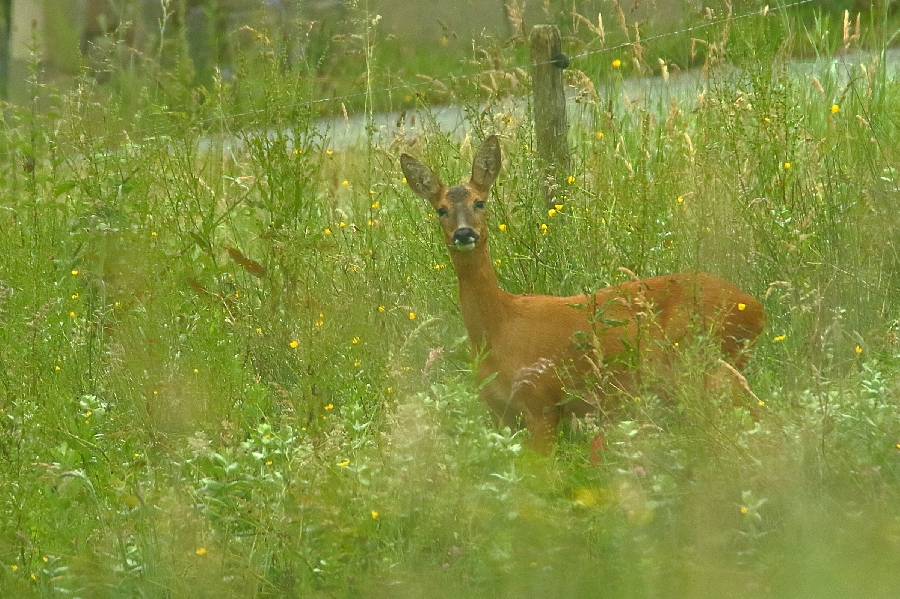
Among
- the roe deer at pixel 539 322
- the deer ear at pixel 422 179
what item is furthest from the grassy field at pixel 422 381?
the deer ear at pixel 422 179

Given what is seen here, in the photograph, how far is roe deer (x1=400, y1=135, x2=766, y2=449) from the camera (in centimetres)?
469

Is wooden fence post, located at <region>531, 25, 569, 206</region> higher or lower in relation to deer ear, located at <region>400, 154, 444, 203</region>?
higher

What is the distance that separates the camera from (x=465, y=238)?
194 inches

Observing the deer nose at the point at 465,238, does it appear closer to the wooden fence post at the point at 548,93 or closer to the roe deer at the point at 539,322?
the roe deer at the point at 539,322

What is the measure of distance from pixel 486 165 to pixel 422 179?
0.89ft

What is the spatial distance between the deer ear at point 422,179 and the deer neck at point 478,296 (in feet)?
1.06

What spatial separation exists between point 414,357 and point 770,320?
4.67 ft

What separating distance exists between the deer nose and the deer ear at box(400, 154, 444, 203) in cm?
35

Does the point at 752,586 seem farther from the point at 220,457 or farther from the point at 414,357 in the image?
the point at 414,357

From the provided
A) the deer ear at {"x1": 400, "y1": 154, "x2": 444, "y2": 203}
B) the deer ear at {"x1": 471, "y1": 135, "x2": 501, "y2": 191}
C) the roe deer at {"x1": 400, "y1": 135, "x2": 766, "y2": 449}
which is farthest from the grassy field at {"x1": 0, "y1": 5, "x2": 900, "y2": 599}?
the deer ear at {"x1": 471, "y1": 135, "x2": 501, "y2": 191}

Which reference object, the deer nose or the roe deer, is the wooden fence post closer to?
the roe deer

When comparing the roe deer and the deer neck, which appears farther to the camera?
the deer neck

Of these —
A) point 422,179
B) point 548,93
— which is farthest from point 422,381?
point 548,93

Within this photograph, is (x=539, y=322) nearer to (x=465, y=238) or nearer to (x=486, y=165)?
(x=465, y=238)
